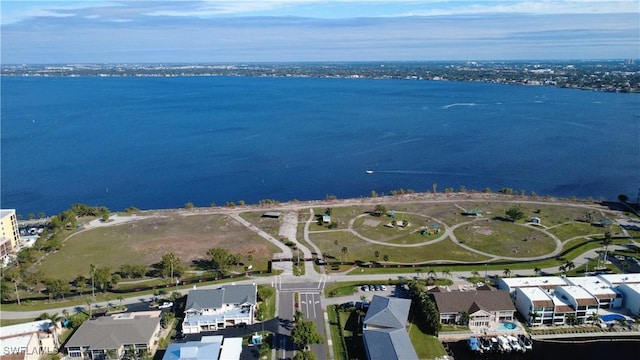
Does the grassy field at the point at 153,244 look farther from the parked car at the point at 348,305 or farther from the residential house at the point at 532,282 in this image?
the residential house at the point at 532,282

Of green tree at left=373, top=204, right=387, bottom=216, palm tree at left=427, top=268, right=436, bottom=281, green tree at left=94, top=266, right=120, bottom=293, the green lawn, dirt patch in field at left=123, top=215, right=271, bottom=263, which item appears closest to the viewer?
the green lawn

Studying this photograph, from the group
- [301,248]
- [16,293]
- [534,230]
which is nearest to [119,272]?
[16,293]

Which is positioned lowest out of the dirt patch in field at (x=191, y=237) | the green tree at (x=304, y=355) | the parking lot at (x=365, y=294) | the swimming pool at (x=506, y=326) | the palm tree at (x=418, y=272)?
the swimming pool at (x=506, y=326)

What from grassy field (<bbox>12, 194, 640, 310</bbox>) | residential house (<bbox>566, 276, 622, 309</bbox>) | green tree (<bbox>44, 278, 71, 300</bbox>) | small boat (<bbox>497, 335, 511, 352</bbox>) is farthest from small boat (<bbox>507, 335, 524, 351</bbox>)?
green tree (<bbox>44, 278, 71, 300</bbox>)

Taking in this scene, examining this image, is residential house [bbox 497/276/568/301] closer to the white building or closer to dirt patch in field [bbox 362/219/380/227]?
the white building

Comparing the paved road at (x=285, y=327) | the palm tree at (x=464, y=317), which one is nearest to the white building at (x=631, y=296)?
the palm tree at (x=464, y=317)

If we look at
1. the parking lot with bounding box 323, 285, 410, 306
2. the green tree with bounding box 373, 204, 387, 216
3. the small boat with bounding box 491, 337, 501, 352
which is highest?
the green tree with bounding box 373, 204, 387, 216

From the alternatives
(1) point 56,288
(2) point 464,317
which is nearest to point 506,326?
(2) point 464,317
